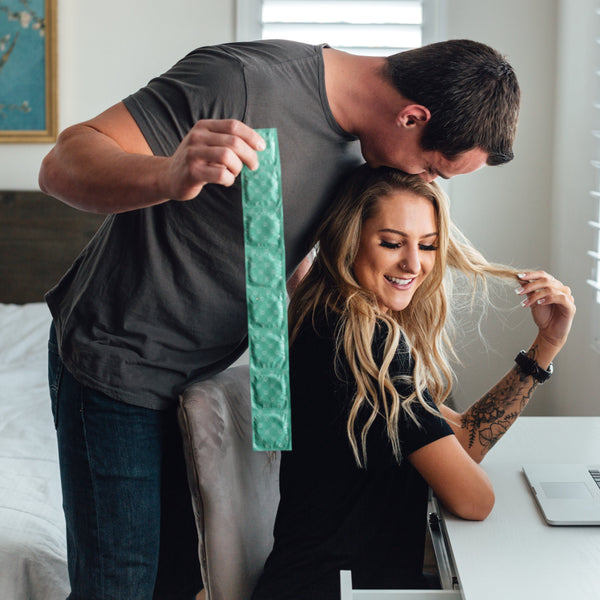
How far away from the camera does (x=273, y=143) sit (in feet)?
2.99

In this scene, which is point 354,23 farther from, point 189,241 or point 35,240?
point 189,241

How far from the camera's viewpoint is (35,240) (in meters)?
2.96

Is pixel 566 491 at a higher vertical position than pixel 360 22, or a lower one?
lower

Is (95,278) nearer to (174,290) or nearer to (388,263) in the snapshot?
(174,290)

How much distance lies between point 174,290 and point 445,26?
2.05 metres

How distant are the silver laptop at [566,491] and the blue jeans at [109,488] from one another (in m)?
0.59

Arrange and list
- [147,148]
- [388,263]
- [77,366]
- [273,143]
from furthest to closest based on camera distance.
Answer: [388,263] → [77,366] → [147,148] → [273,143]

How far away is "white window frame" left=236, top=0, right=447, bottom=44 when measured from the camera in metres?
2.77

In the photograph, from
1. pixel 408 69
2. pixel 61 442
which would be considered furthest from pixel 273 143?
pixel 61 442

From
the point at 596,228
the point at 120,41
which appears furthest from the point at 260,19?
the point at 596,228

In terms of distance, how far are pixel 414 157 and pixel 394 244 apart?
0.51ft

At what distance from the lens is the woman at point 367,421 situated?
110 centimetres

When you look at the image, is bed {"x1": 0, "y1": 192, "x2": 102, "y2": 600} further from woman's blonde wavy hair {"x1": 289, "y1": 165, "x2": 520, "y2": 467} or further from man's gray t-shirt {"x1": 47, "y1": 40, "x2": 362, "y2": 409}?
woman's blonde wavy hair {"x1": 289, "y1": 165, "x2": 520, "y2": 467}

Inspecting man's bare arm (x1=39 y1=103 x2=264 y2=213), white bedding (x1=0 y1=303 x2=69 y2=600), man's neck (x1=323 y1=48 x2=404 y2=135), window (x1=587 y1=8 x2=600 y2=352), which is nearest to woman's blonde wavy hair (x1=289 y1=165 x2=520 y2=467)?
man's neck (x1=323 y1=48 x2=404 y2=135)
